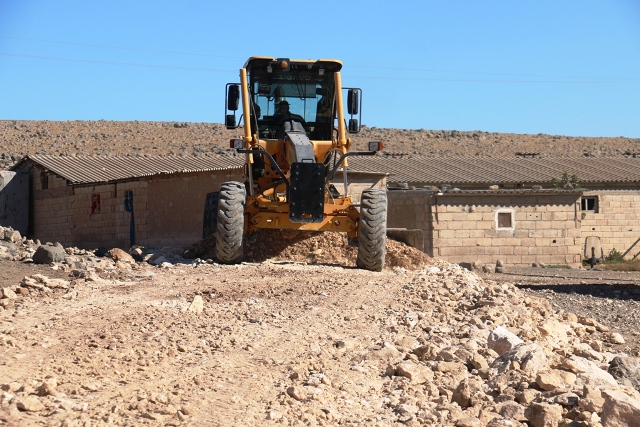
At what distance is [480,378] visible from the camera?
7.11 metres

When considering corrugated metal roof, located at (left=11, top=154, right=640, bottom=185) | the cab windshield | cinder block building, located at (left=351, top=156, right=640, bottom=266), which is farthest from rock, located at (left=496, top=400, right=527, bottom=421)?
corrugated metal roof, located at (left=11, top=154, right=640, bottom=185)

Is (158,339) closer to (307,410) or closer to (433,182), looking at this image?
(307,410)

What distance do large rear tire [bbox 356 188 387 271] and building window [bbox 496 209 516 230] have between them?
12224 mm

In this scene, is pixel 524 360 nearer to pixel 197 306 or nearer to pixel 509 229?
Result: pixel 197 306

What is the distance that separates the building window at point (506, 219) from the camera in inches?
942

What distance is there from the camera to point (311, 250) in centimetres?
1377

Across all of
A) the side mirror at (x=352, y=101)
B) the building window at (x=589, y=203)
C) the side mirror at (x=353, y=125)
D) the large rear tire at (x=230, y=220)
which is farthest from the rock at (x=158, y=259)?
the building window at (x=589, y=203)

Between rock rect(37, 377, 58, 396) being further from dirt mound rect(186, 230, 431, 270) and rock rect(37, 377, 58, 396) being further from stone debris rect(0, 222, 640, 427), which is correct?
dirt mound rect(186, 230, 431, 270)

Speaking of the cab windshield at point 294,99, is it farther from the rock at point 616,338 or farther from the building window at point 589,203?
the building window at point 589,203

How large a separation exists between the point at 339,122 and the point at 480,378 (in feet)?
22.0

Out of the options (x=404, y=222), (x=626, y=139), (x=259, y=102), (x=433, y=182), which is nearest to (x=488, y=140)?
(x=626, y=139)

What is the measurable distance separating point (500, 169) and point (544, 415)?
93.9ft

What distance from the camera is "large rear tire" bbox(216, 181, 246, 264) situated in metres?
12.2

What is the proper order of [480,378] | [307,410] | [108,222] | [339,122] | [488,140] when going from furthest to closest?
[488,140]
[108,222]
[339,122]
[480,378]
[307,410]
